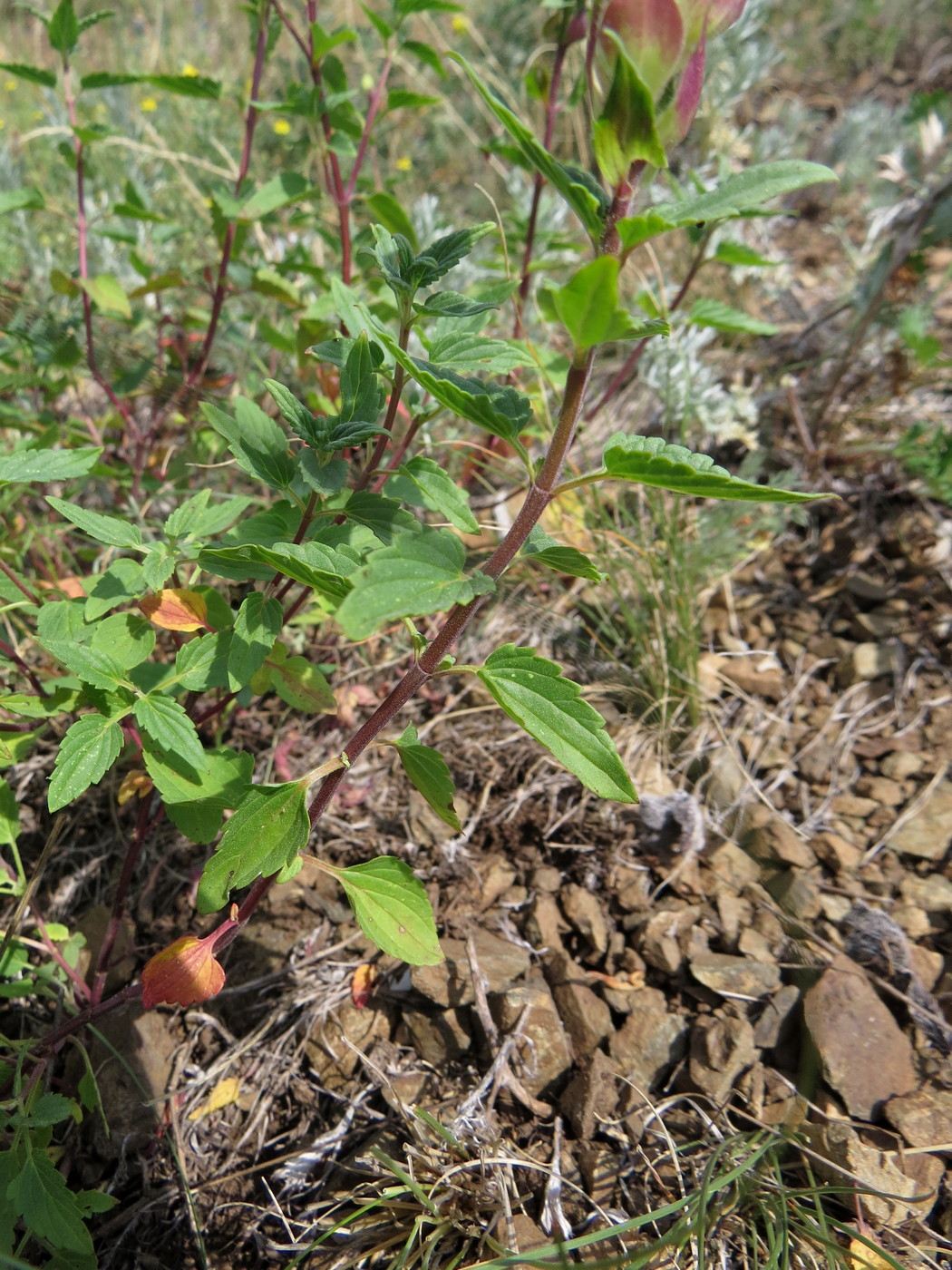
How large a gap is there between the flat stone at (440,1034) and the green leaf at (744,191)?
4.62ft

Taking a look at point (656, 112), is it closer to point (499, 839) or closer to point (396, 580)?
point (396, 580)

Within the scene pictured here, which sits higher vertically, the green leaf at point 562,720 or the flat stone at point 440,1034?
the green leaf at point 562,720

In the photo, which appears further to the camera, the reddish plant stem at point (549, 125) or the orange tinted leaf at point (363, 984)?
the reddish plant stem at point (549, 125)

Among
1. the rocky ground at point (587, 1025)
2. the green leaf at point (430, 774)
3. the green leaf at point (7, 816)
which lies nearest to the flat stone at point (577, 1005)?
the rocky ground at point (587, 1025)

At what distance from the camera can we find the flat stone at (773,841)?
183cm

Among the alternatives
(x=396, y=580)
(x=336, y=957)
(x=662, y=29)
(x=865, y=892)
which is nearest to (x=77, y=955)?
(x=336, y=957)

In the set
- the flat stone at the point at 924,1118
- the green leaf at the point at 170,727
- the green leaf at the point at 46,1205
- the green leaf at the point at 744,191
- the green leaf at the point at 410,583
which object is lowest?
the flat stone at the point at 924,1118

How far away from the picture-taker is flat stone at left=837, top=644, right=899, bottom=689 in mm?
2215

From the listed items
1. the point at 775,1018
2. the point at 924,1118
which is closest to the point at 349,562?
the point at 775,1018

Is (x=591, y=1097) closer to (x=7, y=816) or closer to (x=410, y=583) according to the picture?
(x=410, y=583)

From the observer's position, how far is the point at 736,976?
1.59m

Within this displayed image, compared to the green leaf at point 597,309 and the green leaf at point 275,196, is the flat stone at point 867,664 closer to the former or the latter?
the green leaf at point 597,309

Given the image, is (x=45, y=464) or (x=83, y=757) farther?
(x=45, y=464)

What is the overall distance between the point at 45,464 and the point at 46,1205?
113cm
